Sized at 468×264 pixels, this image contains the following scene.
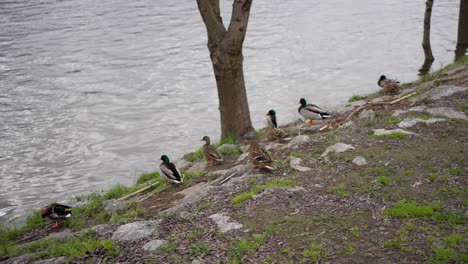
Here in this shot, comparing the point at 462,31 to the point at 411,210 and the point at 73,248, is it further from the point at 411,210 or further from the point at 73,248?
the point at 73,248

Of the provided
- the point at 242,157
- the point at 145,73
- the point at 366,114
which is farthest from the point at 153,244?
the point at 145,73

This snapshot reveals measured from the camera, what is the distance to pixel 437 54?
22.9 meters

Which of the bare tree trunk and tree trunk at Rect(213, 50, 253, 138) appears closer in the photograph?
the bare tree trunk

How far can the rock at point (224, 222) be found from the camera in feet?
24.1

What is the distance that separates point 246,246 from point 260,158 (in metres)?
2.81

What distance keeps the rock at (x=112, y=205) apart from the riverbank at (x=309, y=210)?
3 cm

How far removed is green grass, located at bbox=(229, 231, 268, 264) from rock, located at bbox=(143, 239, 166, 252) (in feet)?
3.70

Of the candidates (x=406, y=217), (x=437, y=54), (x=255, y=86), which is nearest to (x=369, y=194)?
(x=406, y=217)

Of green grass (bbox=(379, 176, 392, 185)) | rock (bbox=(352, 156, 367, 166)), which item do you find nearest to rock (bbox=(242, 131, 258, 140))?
rock (bbox=(352, 156, 367, 166))

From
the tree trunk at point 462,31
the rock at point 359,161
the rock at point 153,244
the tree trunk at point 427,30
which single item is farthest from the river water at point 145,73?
the rock at point 359,161

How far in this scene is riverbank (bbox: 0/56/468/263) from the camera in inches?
259

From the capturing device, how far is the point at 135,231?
7680 millimetres

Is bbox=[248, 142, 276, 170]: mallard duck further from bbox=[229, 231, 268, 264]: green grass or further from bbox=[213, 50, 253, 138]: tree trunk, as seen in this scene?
bbox=[213, 50, 253, 138]: tree trunk

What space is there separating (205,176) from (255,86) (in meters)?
11.0
